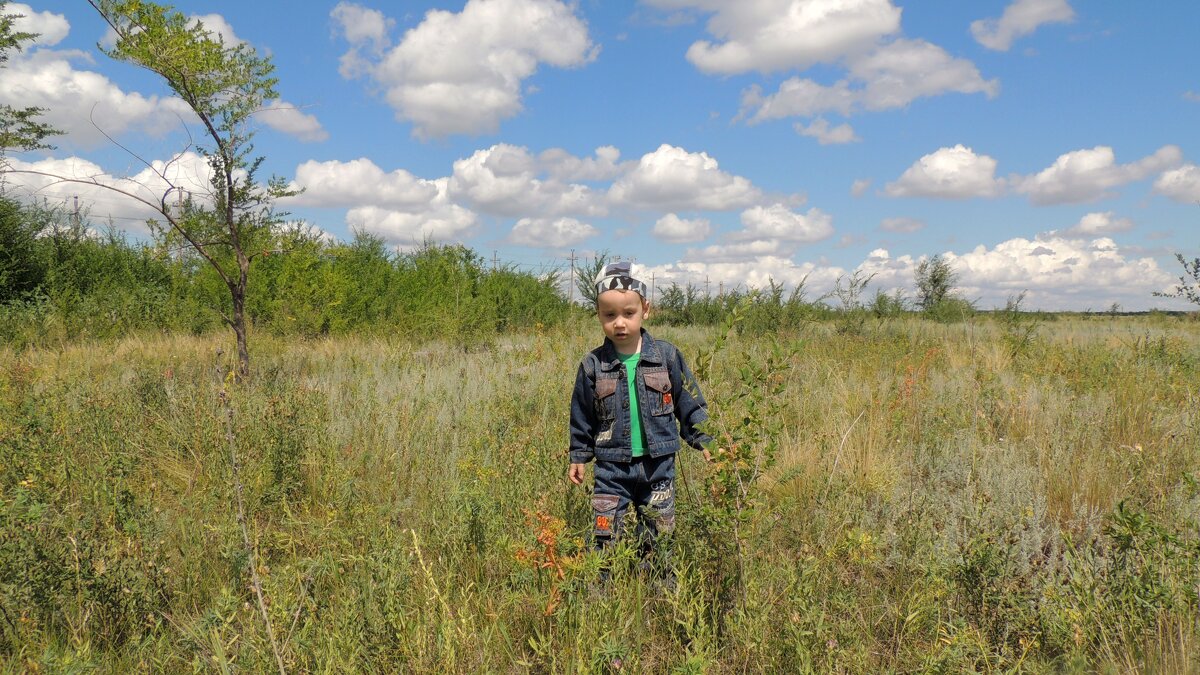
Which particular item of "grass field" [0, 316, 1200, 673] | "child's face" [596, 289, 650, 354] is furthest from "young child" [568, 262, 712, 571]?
"grass field" [0, 316, 1200, 673]

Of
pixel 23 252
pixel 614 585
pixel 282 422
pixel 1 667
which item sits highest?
pixel 23 252

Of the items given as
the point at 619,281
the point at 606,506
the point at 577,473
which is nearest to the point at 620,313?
the point at 619,281

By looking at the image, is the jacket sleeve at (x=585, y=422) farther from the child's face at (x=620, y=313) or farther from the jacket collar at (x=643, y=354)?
the child's face at (x=620, y=313)

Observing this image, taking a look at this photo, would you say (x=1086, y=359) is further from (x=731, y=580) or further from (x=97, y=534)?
(x=97, y=534)

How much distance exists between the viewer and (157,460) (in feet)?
14.3

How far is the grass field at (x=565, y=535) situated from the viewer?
227 centimetres

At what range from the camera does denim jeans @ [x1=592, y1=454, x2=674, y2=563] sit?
2982mm

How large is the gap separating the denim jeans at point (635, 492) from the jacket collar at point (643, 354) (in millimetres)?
447

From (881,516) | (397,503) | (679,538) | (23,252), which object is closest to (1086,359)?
(881,516)

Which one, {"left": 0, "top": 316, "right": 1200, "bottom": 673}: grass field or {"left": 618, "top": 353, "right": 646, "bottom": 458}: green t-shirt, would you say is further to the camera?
{"left": 618, "top": 353, "right": 646, "bottom": 458}: green t-shirt

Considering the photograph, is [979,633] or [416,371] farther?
[416,371]

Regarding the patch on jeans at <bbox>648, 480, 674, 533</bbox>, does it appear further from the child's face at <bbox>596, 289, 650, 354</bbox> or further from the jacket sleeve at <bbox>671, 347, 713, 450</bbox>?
the child's face at <bbox>596, 289, 650, 354</bbox>

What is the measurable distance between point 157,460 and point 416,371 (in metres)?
3.08

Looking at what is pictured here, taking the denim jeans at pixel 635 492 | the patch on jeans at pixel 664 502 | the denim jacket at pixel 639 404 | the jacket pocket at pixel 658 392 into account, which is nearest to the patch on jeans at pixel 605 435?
the denim jacket at pixel 639 404
